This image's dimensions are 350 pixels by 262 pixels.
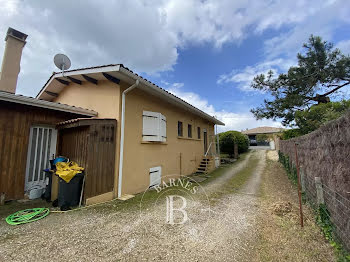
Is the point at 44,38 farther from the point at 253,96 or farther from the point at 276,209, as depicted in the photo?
the point at 253,96

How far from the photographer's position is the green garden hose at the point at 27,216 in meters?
3.19

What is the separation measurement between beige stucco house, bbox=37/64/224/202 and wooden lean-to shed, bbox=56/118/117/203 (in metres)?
0.22

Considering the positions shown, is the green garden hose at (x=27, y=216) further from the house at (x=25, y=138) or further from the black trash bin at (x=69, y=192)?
the house at (x=25, y=138)

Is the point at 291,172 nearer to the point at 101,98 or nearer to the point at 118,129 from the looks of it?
the point at 118,129

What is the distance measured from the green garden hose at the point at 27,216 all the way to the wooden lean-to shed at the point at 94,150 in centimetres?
92

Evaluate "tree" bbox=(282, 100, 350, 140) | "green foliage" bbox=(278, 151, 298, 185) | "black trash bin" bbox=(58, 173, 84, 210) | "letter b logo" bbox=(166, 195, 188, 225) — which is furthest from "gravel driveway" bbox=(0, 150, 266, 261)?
"tree" bbox=(282, 100, 350, 140)

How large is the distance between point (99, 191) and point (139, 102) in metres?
3.21

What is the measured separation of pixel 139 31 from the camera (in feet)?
24.5

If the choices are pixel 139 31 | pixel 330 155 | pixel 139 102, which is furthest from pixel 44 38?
pixel 330 155

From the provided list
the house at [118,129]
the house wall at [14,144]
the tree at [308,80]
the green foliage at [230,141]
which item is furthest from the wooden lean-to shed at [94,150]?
the green foliage at [230,141]

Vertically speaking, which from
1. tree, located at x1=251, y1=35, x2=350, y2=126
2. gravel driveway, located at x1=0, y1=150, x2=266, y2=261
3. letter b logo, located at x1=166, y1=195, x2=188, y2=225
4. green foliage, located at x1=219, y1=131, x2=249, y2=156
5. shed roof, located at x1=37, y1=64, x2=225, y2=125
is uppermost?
tree, located at x1=251, y1=35, x2=350, y2=126

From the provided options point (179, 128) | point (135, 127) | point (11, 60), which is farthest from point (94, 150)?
point (11, 60)

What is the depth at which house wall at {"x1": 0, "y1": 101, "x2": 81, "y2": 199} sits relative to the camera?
4043mm

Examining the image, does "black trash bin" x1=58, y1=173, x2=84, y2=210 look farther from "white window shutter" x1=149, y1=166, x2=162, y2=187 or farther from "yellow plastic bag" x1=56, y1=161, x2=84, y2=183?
"white window shutter" x1=149, y1=166, x2=162, y2=187
